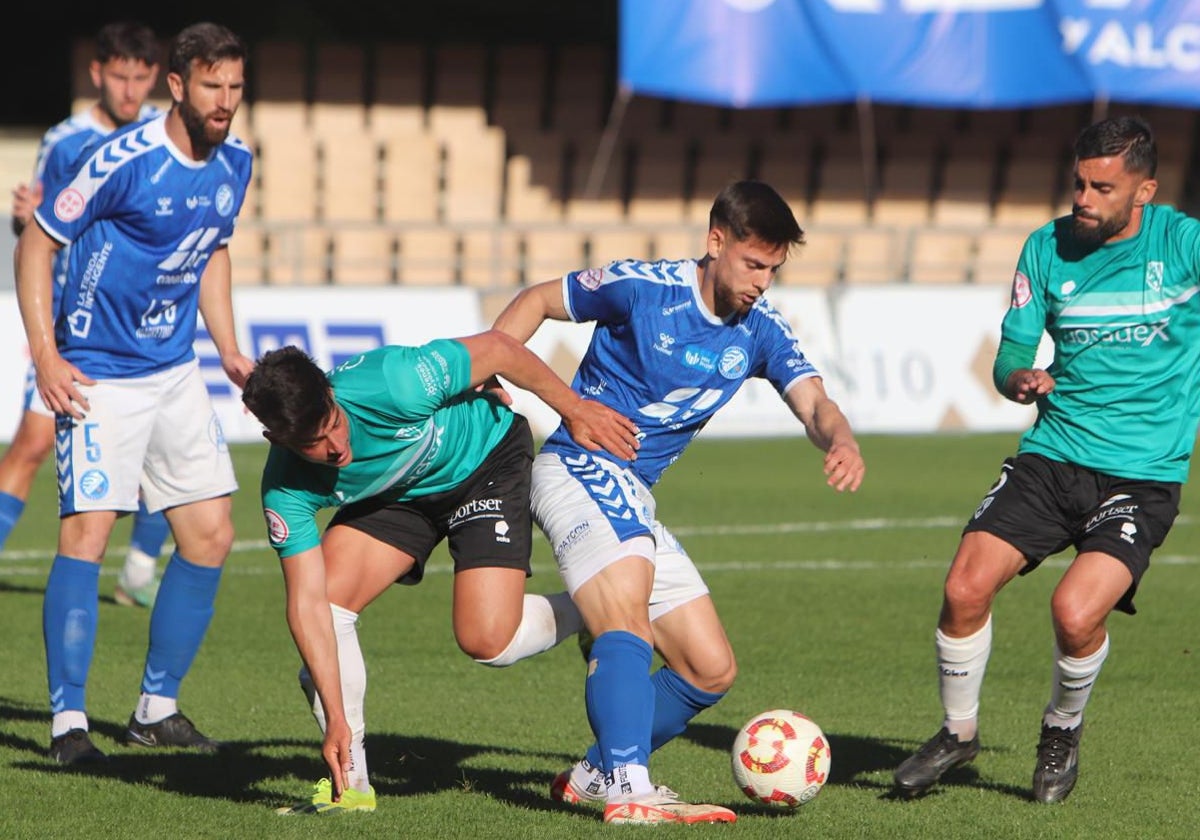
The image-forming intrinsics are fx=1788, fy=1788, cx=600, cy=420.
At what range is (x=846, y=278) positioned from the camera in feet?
68.1

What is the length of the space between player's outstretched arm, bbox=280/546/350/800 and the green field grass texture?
0.24 metres

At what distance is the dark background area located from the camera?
22984 mm

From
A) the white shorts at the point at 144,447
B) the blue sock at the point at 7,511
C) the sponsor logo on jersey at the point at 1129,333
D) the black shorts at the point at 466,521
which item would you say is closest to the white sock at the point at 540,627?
the black shorts at the point at 466,521

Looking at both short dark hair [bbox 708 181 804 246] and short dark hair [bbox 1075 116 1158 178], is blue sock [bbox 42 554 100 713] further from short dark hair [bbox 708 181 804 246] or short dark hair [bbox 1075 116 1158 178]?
short dark hair [bbox 1075 116 1158 178]

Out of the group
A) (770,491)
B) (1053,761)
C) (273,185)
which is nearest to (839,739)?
(1053,761)

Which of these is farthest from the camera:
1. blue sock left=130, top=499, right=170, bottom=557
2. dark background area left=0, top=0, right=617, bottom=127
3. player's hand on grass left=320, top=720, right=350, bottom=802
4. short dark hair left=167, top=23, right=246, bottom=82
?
dark background area left=0, top=0, right=617, bottom=127

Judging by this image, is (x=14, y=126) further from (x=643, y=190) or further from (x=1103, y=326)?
(x=1103, y=326)

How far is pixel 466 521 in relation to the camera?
5.62 metres

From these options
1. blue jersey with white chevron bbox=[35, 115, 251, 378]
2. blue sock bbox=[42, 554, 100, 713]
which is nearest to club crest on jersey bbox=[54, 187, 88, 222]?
blue jersey with white chevron bbox=[35, 115, 251, 378]

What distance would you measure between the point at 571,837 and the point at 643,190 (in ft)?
58.1

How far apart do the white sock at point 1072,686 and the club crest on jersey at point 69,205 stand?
3.41 m

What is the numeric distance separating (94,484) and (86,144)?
6.83ft

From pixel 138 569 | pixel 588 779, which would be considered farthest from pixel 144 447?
pixel 138 569

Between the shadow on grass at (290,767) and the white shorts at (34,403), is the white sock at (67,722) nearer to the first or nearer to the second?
the shadow on grass at (290,767)
